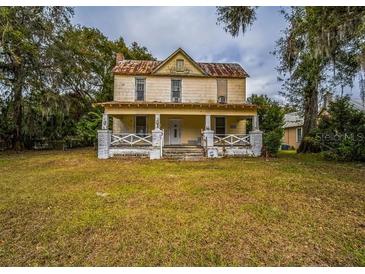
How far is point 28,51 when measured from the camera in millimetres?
14883

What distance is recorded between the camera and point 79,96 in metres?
22.3

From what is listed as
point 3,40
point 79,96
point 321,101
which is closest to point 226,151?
point 321,101

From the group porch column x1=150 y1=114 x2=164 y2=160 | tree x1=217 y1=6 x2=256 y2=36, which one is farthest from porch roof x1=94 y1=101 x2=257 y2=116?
tree x1=217 y1=6 x2=256 y2=36

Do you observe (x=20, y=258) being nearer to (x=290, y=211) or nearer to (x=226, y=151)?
(x=290, y=211)

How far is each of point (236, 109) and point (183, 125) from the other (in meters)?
4.11

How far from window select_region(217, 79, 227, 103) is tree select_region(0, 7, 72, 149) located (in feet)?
39.0

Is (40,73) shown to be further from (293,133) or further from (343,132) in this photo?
(293,133)

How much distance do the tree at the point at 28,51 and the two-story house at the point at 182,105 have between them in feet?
17.6

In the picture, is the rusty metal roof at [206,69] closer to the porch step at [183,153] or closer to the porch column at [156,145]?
the porch column at [156,145]

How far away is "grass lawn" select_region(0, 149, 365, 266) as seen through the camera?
2932 millimetres

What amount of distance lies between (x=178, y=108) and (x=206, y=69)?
474 centimetres

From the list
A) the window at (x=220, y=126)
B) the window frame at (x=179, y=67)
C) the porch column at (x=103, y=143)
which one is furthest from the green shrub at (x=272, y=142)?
the porch column at (x=103, y=143)

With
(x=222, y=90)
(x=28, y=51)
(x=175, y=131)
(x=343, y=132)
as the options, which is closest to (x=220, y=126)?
(x=222, y=90)

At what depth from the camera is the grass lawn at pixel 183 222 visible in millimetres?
2932
